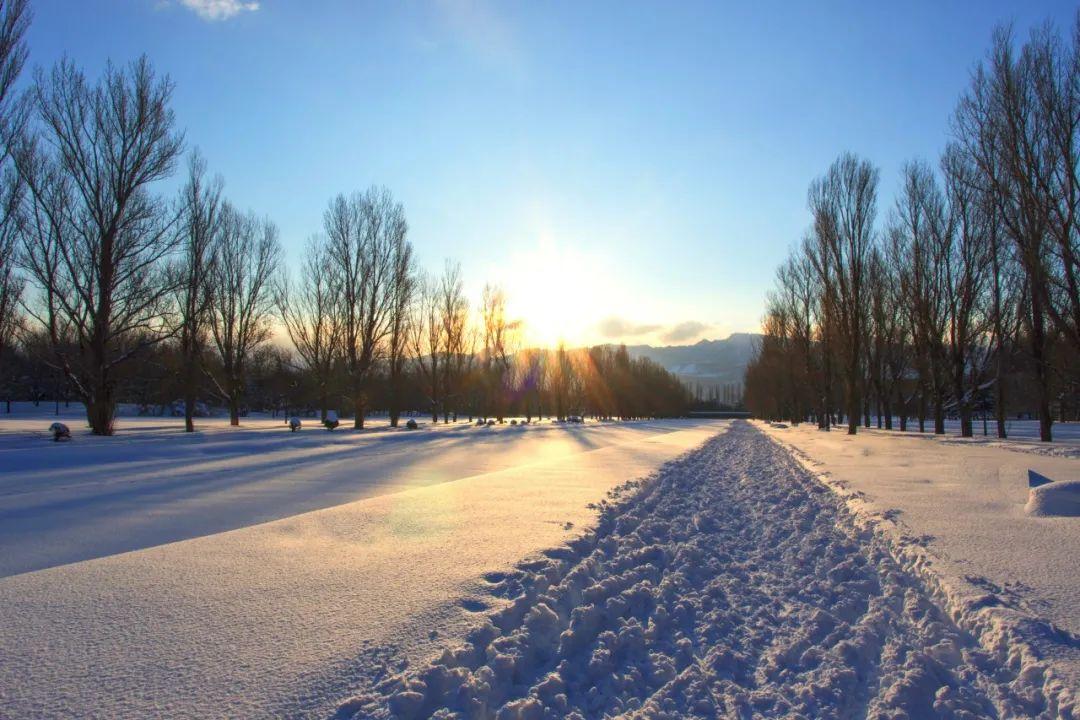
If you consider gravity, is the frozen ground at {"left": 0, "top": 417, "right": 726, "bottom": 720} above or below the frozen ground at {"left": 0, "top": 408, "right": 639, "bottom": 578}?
above

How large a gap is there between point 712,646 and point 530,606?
1.22 metres

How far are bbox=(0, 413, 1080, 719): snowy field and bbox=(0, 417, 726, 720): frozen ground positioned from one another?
0.06 ft

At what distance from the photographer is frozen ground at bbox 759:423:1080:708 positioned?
3.74 meters

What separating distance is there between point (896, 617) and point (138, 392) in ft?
213

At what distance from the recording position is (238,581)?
4.19 meters

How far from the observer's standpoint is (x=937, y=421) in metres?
28.7

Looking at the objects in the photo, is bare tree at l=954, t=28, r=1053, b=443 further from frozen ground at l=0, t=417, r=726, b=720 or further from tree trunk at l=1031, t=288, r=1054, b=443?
frozen ground at l=0, t=417, r=726, b=720

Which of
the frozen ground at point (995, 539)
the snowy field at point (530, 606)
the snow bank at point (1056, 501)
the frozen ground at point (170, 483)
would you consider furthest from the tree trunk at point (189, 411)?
the snow bank at point (1056, 501)

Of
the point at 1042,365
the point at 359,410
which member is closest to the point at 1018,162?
the point at 1042,365

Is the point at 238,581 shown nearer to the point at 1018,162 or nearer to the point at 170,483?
the point at 170,483

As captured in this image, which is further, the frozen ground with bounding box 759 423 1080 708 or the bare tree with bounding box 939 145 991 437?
the bare tree with bounding box 939 145 991 437

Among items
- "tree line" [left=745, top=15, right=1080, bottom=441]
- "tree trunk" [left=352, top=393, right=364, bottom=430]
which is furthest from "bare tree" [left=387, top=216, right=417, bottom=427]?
"tree line" [left=745, top=15, right=1080, bottom=441]

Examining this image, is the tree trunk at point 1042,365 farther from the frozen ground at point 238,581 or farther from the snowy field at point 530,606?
the frozen ground at point 238,581

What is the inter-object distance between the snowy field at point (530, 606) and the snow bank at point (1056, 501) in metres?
0.03
